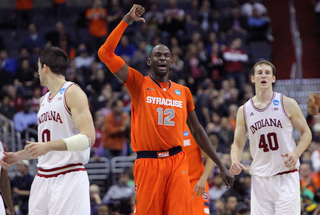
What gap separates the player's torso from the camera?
603 cm

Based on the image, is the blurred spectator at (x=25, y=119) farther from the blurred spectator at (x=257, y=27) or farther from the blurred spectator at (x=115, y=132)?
the blurred spectator at (x=257, y=27)

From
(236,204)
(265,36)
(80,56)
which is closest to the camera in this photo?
(236,204)

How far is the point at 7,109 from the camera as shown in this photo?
1472 cm

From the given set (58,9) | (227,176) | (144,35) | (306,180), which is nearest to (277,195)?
(227,176)

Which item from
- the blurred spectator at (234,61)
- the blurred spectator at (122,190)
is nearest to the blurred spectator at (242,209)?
the blurred spectator at (122,190)

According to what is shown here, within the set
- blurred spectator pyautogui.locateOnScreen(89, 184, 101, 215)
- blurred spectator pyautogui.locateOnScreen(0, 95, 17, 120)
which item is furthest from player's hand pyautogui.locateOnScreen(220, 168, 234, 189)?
blurred spectator pyautogui.locateOnScreen(0, 95, 17, 120)

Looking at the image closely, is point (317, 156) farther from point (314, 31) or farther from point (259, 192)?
point (314, 31)

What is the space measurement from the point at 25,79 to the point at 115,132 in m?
4.78

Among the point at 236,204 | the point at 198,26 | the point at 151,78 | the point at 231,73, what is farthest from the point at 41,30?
the point at 151,78

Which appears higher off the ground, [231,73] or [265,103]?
[231,73]

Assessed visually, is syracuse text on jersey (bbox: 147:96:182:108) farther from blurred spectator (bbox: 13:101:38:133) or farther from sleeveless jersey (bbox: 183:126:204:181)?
blurred spectator (bbox: 13:101:38:133)

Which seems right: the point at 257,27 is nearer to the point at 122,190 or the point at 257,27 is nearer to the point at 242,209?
the point at 122,190

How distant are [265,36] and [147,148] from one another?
14.4m

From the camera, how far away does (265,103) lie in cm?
728
